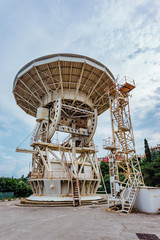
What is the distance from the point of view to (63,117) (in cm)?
2200

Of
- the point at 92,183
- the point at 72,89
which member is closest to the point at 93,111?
the point at 72,89

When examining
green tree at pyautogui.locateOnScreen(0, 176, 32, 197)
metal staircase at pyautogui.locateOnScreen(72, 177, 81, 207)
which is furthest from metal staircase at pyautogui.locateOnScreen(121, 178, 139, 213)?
green tree at pyautogui.locateOnScreen(0, 176, 32, 197)

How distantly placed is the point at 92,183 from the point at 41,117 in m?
9.94

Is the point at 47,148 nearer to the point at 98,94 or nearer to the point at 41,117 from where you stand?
the point at 41,117

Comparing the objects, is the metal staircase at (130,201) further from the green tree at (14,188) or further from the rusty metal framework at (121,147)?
the green tree at (14,188)

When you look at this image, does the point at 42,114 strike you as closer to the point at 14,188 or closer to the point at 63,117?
the point at 63,117

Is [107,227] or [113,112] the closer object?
[107,227]

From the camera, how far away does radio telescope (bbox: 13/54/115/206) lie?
17.3m

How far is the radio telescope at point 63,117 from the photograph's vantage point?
56.7ft

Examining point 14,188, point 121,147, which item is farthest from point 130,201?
point 14,188

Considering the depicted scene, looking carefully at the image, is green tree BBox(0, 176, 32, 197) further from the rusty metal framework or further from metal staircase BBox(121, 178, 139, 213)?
metal staircase BBox(121, 178, 139, 213)

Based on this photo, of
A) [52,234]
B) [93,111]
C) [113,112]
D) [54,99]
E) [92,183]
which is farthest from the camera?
[93,111]

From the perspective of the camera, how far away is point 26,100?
23.3 meters

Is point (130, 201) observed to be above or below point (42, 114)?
below
